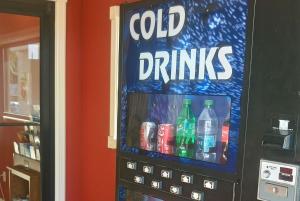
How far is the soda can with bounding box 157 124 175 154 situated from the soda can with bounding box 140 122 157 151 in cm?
4

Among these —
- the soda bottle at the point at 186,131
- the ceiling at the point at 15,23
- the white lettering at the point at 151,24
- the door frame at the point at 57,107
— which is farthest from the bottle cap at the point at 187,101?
the ceiling at the point at 15,23

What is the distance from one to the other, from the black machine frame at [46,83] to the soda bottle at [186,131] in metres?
1.35

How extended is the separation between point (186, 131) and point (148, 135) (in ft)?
0.70

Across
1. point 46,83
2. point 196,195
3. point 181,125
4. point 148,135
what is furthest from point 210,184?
point 46,83

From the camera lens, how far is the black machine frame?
2.44 m

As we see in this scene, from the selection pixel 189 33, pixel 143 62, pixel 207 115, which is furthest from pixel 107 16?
pixel 207 115

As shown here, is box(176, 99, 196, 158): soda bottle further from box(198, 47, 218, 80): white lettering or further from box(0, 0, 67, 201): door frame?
box(0, 0, 67, 201): door frame

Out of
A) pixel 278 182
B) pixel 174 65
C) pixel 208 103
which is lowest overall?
pixel 278 182

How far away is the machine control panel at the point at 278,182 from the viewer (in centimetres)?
110

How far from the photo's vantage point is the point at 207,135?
140 cm

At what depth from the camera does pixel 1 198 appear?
254 centimetres

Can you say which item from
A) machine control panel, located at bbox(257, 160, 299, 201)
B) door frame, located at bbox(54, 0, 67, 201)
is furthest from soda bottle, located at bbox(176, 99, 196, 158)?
door frame, located at bbox(54, 0, 67, 201)

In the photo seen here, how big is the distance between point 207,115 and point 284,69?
1.40 ft

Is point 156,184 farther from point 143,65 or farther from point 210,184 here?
point 143,65
